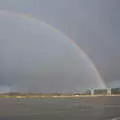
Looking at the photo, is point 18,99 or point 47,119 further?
point 18,99

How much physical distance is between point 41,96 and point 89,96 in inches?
104

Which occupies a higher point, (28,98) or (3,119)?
(28,98)

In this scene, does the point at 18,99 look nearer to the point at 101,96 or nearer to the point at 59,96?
the point at 59,96

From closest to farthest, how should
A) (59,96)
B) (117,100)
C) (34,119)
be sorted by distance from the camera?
1. (34,119)
2. (117,100)
3. (59,96)

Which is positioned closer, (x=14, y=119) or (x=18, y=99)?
(x=14, y=119)

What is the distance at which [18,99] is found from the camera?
14195 millimetres

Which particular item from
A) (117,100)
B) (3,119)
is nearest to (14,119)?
(3,119)

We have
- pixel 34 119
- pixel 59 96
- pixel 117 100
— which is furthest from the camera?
pixel 59 96

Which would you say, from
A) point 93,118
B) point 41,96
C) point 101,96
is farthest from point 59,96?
point 93,118

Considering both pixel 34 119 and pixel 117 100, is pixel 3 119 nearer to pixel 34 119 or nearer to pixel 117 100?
pixel 34 119

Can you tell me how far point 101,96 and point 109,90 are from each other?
0.59 meters

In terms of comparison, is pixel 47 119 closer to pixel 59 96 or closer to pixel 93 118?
pixel 93 118

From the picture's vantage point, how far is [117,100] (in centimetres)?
1402

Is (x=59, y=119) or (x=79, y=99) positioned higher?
(x=79, y=99)
